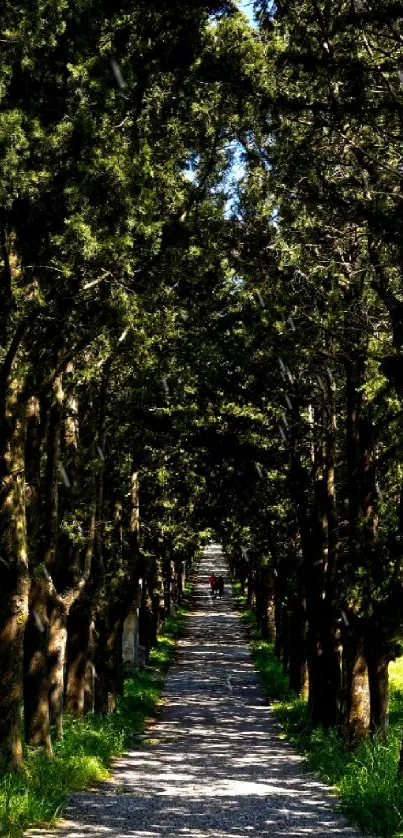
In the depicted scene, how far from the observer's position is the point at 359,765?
15156mm

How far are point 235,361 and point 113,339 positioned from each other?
3.91m

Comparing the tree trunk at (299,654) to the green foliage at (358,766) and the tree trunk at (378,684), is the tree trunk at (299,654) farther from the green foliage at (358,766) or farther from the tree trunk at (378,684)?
the tree trunk at (378,684)

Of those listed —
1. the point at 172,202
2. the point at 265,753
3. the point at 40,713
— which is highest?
the point at 172,202

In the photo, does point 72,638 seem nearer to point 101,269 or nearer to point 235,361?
point 235,361

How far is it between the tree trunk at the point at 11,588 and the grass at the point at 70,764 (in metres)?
0.56

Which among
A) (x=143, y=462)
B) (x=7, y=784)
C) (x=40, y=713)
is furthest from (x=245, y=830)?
(x=143, y=462)

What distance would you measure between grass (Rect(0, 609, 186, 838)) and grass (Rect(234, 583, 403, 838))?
3.07 metres

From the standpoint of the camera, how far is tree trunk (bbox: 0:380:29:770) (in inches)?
499

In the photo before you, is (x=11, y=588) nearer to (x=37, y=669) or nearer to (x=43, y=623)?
(x=43, y=623)

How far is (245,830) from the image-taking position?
11414mm

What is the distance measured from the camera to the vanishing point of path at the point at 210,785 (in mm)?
11336

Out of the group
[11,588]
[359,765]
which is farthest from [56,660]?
[11,588]

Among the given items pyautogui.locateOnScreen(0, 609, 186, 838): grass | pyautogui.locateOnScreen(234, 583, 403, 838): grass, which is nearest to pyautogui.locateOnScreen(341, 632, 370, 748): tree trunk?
pyautogui.locateOnScreen(234, 583, 403, 838): grass

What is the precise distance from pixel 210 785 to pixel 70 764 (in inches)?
89.3
